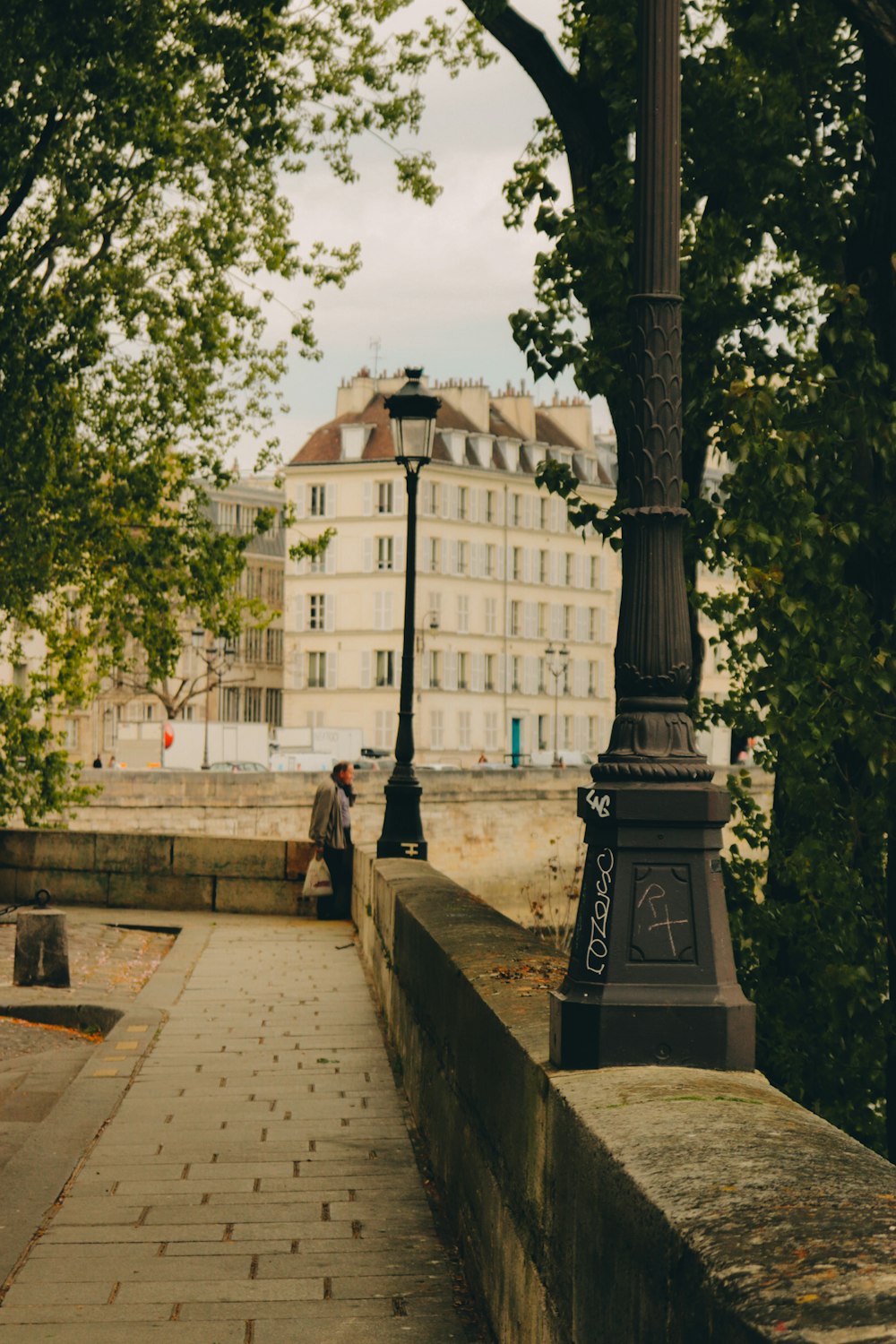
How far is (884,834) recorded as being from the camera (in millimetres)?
9188

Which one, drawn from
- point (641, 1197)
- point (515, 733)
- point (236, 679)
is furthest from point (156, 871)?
point (236, 679)

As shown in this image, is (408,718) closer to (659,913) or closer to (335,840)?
(335,840)

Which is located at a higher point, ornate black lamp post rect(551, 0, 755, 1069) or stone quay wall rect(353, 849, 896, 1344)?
ornate black lamp post rect(551, 0, 755, 1069)

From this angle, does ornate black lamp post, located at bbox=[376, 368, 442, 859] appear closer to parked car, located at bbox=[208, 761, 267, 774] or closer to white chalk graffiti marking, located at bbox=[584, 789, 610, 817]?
white chalk graffiti marking, located at bbox=[584, 789, 610, 817]

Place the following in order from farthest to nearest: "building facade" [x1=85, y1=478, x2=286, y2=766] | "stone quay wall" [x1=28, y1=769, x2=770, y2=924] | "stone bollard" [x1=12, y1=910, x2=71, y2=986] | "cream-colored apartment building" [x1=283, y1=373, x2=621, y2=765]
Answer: "cream-colored apartment building" [x1=283, y1=373, x2=621, y2=765]
"building facade" [x1=85, y1=478, x2=286, y2=766]
"stone quay wall" [x1=28, y1=769, x2=770, y2=924]
"stone bollard" [x1=12, y1=910, x2=71, y2=986]

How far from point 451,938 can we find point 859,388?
3550 mm

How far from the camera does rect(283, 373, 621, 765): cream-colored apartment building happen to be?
84438mm

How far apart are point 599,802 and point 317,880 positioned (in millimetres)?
13152

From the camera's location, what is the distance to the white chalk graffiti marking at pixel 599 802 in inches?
156

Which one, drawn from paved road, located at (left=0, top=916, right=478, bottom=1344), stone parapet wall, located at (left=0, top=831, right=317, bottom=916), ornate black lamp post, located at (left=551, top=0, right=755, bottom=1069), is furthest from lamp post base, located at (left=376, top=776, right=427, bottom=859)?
ornate black lamp post, located at (left=551, top=0, right=755, bottom=1069)

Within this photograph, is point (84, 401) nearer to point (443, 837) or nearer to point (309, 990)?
point (309, 990)

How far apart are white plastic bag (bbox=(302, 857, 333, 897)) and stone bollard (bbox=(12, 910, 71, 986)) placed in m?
5.12

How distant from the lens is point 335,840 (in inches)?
664

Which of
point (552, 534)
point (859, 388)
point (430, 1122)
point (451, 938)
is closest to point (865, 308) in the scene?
point (859, 388)
